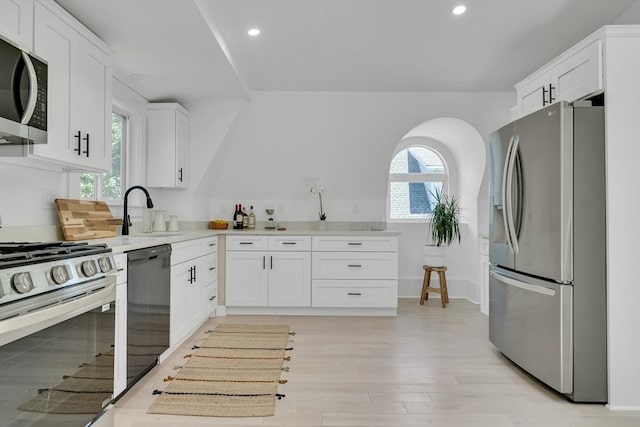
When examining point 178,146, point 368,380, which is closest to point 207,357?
point 368,380

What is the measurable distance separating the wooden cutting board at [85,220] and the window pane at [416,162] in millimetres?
3577

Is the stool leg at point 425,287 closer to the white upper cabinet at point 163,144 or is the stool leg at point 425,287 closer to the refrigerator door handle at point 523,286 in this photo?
the refrigerator door handle at point 523,286

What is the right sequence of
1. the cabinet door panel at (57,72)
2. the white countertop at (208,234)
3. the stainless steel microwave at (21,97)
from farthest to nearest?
the white countertop at (208,234) < the cabinet door panel at (57,72) < the stainless steel microwave at (21,97)

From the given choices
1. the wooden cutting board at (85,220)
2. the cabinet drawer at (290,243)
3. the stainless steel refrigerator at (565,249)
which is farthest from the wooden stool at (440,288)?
the wooden cutting board at (85,220)

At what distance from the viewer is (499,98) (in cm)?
426

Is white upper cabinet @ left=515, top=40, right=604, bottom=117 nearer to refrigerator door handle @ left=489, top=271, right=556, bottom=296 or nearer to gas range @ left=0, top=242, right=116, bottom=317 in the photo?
refrigerator door handle @ left=489, top=271, right=556, bottom=296

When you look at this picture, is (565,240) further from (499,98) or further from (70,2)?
(70,2)

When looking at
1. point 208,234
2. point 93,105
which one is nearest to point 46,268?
point 93,105

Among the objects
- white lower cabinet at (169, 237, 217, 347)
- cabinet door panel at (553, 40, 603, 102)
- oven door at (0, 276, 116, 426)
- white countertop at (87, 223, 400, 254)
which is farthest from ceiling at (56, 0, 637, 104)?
oven door at (0, 276, 116, 426)

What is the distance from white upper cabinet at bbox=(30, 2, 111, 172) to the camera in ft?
6.68

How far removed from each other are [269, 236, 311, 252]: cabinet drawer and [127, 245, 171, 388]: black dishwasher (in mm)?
1514

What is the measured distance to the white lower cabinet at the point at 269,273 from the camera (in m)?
4.19

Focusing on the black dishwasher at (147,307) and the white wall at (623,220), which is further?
the black dishwasher at (147,307)

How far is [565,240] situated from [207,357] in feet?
8.23
